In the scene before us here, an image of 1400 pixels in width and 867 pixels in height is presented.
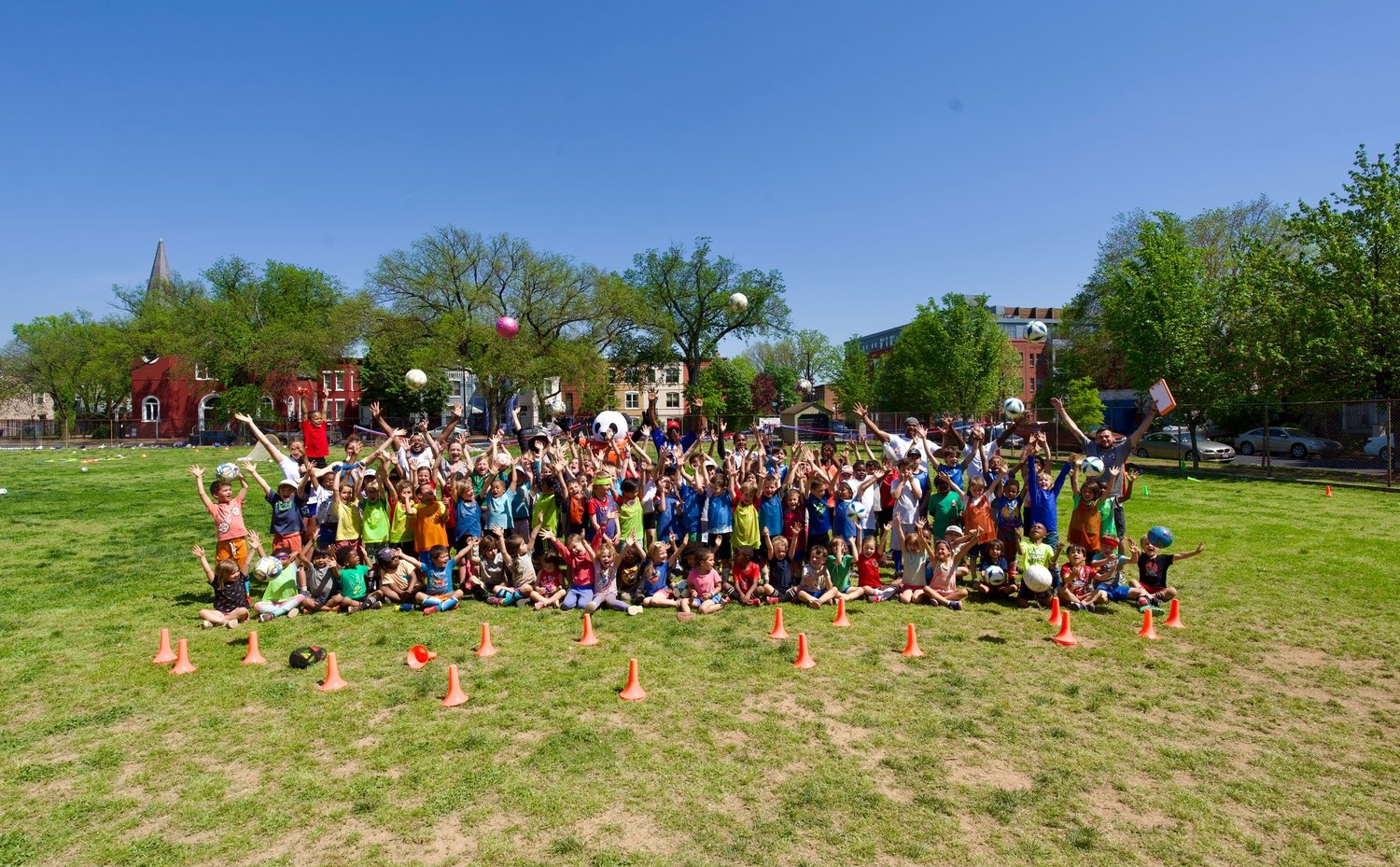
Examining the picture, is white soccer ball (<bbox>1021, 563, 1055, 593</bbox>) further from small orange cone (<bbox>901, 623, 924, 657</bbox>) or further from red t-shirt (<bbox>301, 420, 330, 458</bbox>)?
red t-shirt (<bbox>301, 420, 330, 458</bbox>)

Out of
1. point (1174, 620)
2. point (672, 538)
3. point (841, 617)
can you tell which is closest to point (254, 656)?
point (672, 538)

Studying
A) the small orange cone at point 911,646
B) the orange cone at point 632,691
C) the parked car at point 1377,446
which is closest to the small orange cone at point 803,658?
the small orange cone at point 911,646

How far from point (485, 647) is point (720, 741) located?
2.94 m

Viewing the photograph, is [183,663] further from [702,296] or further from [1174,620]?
[702,296]

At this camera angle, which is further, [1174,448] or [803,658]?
[1174,448]

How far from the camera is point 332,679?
21.0ft

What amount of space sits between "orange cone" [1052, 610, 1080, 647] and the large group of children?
1098mm

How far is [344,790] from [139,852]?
40.0 inches

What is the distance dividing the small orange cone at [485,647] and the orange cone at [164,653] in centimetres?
283

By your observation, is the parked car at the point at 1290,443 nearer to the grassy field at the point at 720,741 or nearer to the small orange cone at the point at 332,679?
the grassy field at the point at 720,741

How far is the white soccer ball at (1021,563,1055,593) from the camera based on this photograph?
8.66 metres

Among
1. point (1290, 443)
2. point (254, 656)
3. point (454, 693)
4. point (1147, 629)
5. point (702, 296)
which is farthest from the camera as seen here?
point (702, 296)

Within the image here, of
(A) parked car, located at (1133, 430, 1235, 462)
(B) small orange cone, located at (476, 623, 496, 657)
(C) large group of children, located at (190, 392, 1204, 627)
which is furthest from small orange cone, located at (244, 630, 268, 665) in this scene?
(A) parked car, located at (1133, 430, 1235, 462)

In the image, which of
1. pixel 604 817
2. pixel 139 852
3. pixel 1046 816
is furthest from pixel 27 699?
pixel 1046 816
